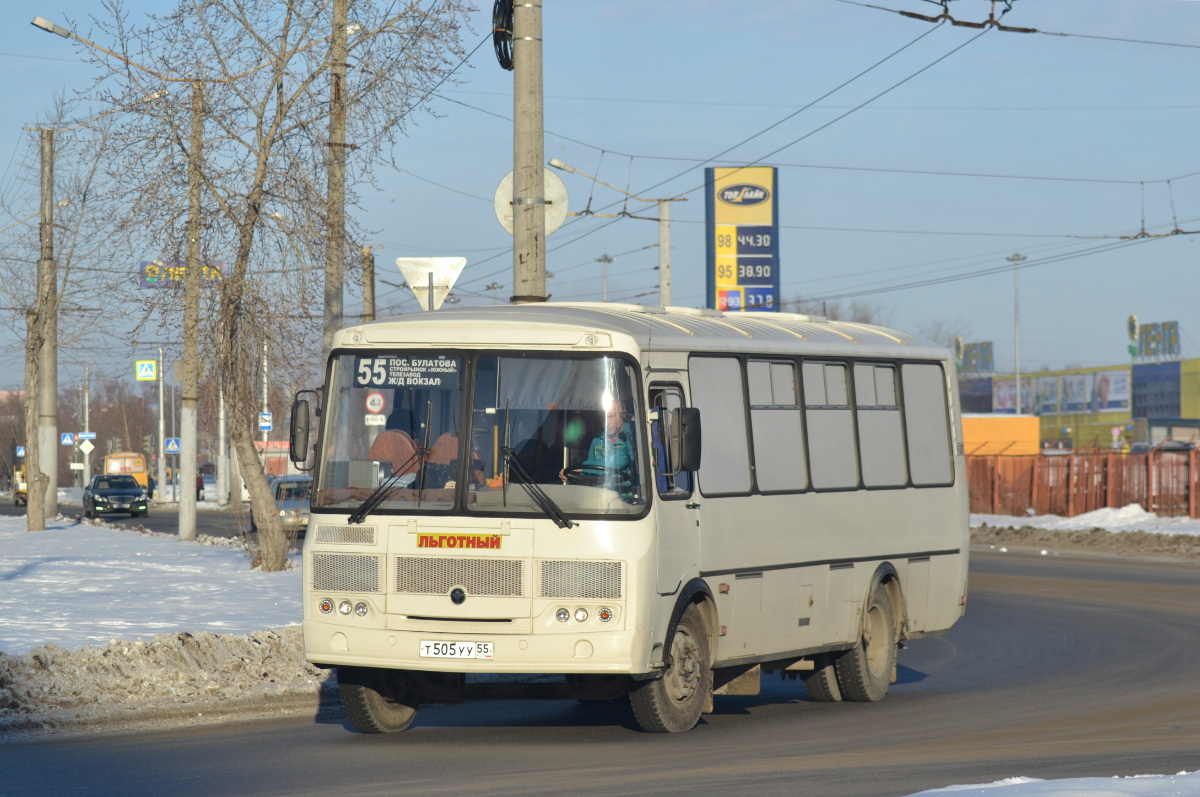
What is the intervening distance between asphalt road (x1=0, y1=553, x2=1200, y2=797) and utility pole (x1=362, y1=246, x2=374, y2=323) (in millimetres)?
9407

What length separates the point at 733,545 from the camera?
35.7 feet

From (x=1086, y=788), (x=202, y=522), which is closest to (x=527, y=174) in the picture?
(x=1086, y=788)

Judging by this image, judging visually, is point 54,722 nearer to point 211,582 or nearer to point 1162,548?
point 211,582

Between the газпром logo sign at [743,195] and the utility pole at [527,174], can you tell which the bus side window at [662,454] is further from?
the газпром logo sign at [743,195]

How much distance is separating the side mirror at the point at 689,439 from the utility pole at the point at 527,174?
4733mm

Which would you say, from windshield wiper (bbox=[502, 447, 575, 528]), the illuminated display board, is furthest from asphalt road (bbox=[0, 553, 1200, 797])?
the illuminated display board

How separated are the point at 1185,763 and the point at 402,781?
4256mm

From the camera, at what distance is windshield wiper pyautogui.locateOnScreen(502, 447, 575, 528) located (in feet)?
31.6

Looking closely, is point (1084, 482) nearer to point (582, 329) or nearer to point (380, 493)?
point (582, 329)

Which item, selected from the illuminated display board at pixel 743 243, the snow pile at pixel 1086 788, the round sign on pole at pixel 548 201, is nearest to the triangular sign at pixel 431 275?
the round sign on pole at pixel 548 201

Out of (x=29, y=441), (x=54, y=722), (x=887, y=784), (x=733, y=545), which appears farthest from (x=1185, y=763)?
(x=29, y=441)

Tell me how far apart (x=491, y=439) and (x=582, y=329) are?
2.83 ft

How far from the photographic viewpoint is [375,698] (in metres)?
10.4

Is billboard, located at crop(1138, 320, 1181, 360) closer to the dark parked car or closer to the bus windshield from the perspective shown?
the dark parked car
